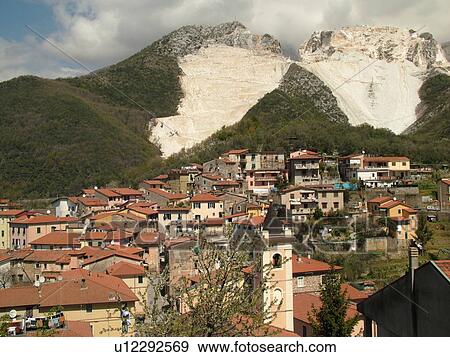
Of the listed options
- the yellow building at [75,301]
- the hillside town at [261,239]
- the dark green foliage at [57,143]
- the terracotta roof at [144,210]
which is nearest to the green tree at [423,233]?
the hillside town at [261,239]

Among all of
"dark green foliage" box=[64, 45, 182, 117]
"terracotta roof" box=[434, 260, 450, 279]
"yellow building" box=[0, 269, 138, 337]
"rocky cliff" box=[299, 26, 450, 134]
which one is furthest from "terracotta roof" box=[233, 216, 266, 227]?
"dark green foliage" box=[64, 45, 182, 117]

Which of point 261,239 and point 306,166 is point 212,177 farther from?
point 261,239

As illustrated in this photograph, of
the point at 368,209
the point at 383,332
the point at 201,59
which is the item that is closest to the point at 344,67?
the point at 201,59

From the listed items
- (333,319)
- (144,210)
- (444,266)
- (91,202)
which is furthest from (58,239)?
(444,266)

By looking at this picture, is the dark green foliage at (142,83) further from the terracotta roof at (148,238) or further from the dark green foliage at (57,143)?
the terracotta roof at (148,238)

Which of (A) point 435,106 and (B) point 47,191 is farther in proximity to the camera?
(A) point 435,106

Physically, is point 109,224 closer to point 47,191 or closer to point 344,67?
point 47,191
